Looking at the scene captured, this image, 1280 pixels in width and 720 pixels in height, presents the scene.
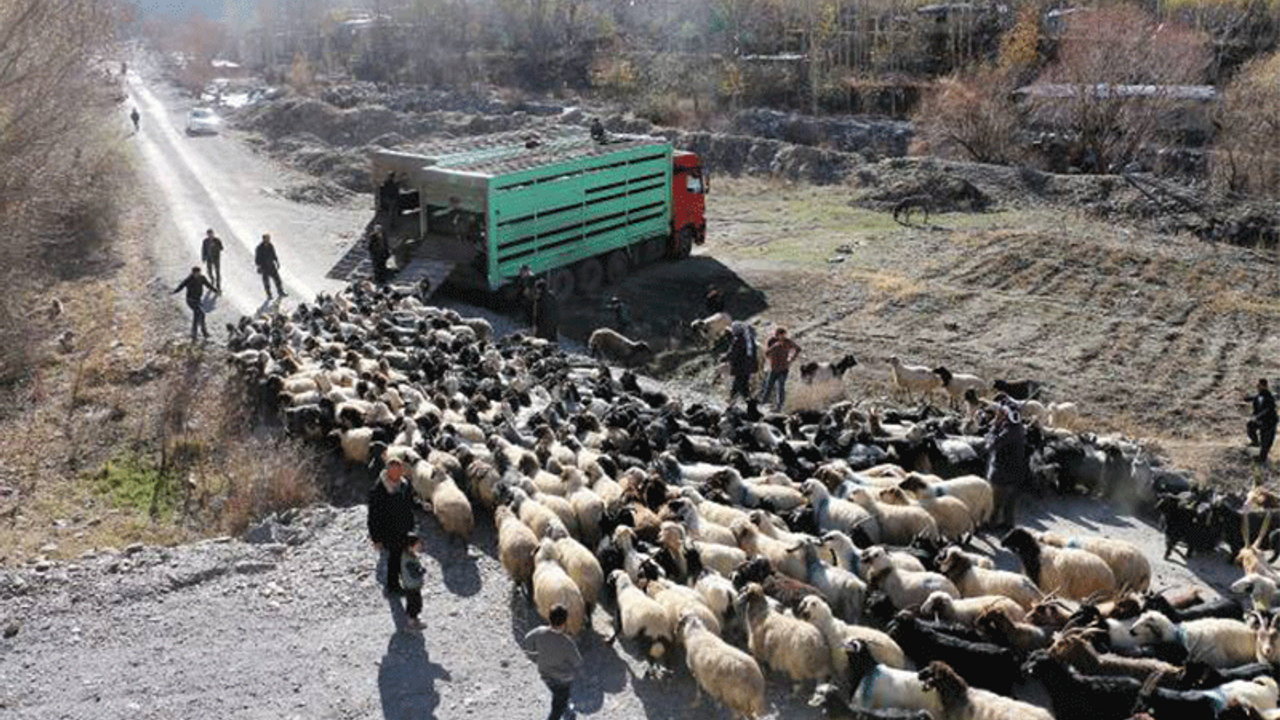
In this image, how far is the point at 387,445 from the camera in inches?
563

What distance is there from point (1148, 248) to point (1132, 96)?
38.9ft

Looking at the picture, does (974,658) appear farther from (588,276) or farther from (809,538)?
(588,276)

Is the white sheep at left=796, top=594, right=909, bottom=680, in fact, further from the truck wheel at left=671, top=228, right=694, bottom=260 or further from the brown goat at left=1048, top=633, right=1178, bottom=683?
the truck wheel at left=671, top=228, right=694, bottom=260

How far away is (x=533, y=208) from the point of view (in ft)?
74.9

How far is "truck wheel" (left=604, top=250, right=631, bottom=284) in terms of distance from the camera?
2505 cm

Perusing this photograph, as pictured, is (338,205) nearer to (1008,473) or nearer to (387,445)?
(387,445)

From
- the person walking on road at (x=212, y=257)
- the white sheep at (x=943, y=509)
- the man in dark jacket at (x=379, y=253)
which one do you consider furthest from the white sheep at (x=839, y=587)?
the person walking on road at (x=212, y=257)

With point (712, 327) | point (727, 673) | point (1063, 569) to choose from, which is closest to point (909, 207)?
point (712, 327)

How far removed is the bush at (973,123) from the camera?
39.2m

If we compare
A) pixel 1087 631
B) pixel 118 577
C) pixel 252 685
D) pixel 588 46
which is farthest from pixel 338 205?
pixel 588 46

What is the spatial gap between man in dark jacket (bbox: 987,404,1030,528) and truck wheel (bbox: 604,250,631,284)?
1271 cm

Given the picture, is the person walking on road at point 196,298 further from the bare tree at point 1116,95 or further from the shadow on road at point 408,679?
the bare tree at point 1116,95

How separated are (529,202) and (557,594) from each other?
520 inches

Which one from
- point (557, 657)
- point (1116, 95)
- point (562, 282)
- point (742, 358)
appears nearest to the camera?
point (557, 657)
